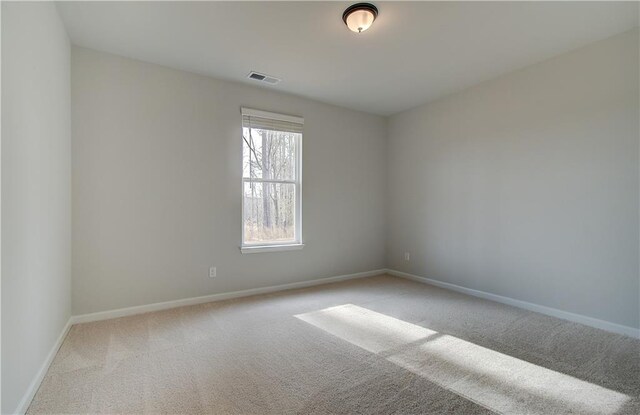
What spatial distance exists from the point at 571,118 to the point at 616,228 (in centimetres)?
115

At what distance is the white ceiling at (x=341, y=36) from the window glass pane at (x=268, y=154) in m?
0.74

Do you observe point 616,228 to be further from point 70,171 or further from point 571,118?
point 70,171

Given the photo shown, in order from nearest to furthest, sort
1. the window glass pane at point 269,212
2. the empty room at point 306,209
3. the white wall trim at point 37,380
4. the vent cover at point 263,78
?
the white wall trim at point 37,380, the empty room at point 306,209, the vent cover at point 263,78, the window glass pane at point 269,212

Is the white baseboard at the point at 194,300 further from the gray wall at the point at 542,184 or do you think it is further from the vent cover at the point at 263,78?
the vent cover at the point at 263,78

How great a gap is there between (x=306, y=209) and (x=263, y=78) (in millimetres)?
1815

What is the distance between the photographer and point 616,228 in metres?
2.81

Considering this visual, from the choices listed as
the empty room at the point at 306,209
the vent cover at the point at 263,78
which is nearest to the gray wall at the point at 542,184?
the empty room at the point at 306,209

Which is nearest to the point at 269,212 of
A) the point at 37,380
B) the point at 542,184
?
the point at 37,380

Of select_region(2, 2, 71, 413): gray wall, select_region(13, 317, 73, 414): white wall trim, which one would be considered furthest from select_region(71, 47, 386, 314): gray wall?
select_region(13, 317, 73, 414): white wall trim

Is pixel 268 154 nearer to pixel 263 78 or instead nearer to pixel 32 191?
pixel 263 78

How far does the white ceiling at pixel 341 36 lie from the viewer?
2.44 metres

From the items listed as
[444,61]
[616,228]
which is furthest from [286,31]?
[616,228]

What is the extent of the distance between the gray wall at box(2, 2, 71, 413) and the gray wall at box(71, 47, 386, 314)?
303 millimetres

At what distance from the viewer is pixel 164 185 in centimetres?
337
